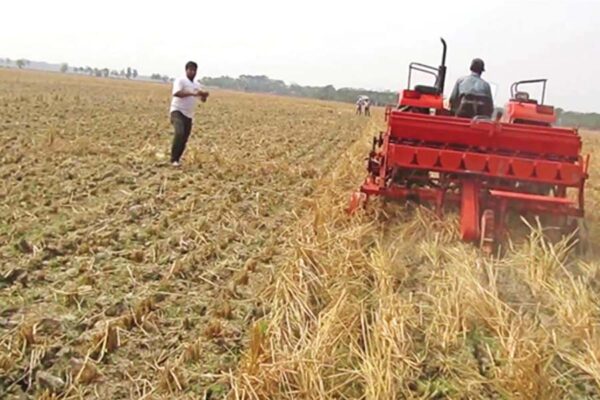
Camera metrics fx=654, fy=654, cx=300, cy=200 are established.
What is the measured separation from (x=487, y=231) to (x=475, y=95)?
1.93 meters

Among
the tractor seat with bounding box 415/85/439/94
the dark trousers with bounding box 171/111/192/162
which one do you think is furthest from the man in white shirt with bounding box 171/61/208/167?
the tractor seat with bounding box 415/85/439/94

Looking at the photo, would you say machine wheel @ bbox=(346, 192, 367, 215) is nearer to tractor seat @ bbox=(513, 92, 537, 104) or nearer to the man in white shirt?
tractor seat @ bbox=(513, 92, 537, 104)

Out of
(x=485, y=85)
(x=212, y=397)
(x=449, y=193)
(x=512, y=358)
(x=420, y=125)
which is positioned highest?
(x=485, y=85)

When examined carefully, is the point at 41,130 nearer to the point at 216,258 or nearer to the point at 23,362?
the point at 216,258

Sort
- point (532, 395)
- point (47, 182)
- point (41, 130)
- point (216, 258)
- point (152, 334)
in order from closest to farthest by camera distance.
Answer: point (532, 395) < point (152, 334) < point (216, 258) < point (47, 182) < point (41, 130)

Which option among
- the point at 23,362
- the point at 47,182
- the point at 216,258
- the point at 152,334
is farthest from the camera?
the point at 47,182

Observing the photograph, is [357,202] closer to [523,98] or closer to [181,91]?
[523,98]

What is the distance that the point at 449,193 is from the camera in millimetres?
6375

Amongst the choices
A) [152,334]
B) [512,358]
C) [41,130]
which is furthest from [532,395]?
[41,130]

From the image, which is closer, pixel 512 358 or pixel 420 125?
pixel 512 358

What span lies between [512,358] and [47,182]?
248 inches

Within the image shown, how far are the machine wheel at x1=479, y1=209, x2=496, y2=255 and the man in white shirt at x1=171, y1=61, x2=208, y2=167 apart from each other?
195 inches

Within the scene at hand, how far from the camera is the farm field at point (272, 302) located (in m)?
3.32

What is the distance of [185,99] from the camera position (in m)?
9.53
